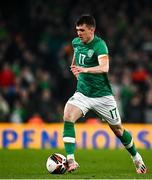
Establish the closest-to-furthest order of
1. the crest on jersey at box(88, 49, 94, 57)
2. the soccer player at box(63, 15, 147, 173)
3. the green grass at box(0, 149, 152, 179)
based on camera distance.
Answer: the green grass at box(0, 149, 152, 179), the soccer player at box(63, 15, 147, 173), the crest on jersey at box(88, 49, 94, 57)

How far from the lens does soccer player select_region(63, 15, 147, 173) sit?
11430mm

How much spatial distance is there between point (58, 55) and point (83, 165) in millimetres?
9353

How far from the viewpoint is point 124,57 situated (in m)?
22.4

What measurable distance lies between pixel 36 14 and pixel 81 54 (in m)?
12.4

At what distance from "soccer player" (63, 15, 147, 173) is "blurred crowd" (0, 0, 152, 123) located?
815 cm

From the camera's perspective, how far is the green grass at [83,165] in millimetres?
10969

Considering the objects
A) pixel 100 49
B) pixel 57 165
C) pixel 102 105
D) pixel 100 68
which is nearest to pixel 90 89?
pixel 102 105

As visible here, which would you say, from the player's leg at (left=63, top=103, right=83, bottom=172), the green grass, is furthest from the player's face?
the green grass

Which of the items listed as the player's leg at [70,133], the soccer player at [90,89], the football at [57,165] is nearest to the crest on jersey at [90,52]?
the soccer player at [90,89]

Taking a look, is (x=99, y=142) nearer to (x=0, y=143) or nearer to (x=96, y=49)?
(x=0, y=143)

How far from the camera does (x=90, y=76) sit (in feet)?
38.4

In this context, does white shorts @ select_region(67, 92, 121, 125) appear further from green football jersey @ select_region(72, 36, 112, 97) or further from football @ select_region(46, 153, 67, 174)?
football @ select_region(46, 153, 67, 174)

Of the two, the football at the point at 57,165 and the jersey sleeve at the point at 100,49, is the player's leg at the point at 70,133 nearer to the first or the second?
the football at the point at 57,165

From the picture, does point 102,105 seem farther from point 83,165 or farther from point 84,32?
point 83,165
